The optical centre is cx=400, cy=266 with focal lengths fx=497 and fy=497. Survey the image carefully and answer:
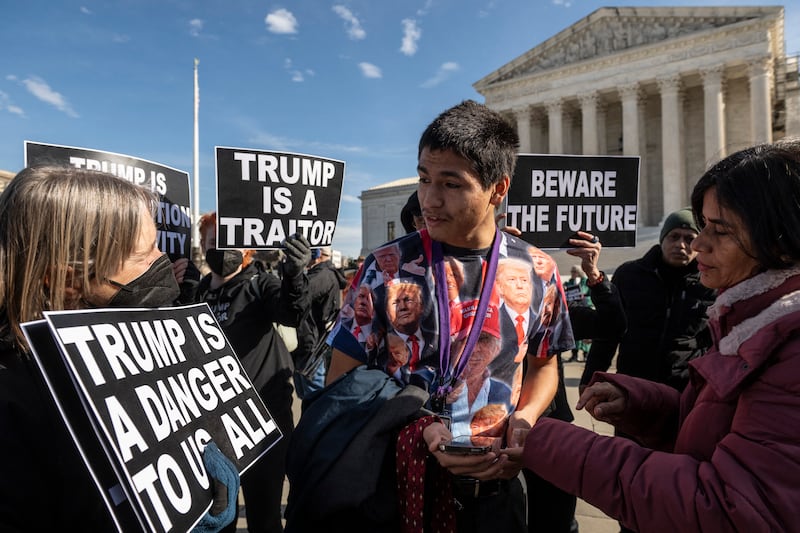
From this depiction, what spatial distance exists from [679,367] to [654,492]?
221 centimetres

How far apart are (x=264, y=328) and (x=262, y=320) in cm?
5

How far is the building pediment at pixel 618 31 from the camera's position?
26.8 m

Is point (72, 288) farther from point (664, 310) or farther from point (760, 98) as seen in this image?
point (760, 98)

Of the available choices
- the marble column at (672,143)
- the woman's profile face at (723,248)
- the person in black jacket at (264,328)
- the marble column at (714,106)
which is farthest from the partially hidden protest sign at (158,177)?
the marble column at (714,106)

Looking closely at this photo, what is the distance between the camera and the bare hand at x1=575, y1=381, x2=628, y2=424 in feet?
5.02

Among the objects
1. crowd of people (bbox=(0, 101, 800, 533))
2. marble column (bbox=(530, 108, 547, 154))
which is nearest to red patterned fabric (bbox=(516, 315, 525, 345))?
crowd of people (bbox=(0, 101, 800, 533))

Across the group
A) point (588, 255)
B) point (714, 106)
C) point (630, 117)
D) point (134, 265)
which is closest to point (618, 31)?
point (630, 117)

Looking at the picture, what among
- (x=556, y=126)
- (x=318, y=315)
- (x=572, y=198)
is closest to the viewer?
(x=572, y=198)

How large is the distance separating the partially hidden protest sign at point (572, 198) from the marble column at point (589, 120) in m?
29.3

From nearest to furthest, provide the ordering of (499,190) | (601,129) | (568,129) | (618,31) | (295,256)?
(499,190)
(295,256)
(618,31)
(601,129)
(568,129)

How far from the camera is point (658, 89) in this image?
30.0 metres

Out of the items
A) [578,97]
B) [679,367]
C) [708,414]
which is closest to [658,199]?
[578,97]

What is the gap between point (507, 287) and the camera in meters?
1.72

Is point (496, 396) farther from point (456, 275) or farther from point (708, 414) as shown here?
point (708, 414)
